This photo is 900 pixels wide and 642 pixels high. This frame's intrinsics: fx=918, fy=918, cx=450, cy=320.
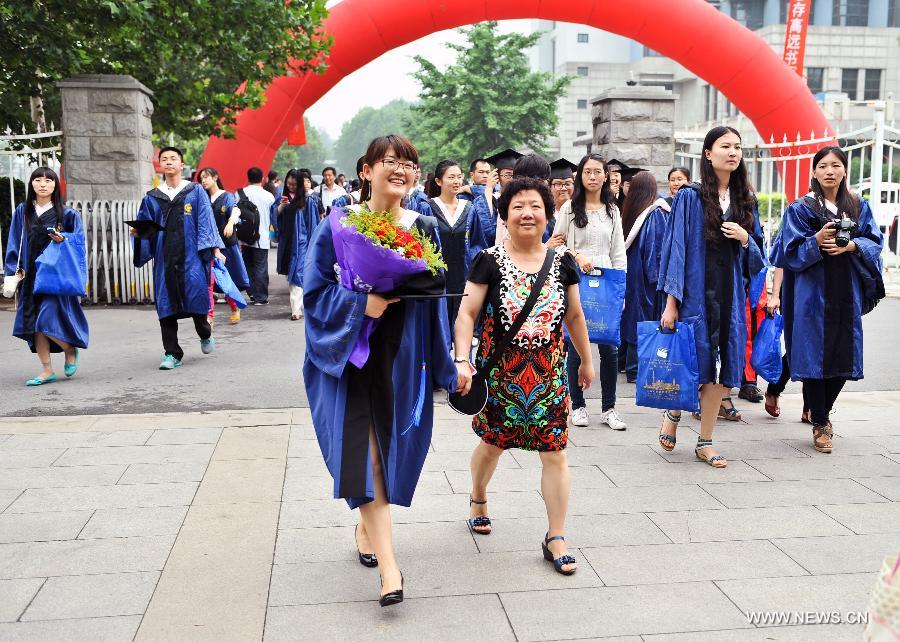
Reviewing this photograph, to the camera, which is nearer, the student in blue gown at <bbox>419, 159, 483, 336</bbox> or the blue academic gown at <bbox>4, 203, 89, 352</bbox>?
the student in blue gown at <bbox>419, 159, 483, 336</bbox>

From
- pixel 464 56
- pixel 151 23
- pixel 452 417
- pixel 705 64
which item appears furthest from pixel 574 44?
pixel 452 417

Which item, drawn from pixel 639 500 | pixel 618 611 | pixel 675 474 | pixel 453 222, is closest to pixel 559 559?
pixel 618 611

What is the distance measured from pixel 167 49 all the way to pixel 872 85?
4388 cm

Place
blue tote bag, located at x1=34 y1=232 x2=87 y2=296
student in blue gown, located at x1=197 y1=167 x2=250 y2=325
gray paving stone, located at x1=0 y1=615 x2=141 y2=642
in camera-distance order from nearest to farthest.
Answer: gray paving stone, located at x1=0 y1=615 x2=141 y2=642, blue tote bag, located at x1=34 y1=232 x2=87 y2=296, student in blue gown, located at x1=197 y1=167 x2=250 y2=325

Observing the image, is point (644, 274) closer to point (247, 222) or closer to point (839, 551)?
point (839, 551)

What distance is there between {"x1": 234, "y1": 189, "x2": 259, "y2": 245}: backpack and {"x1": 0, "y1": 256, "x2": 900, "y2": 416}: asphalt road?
1925 millimetres

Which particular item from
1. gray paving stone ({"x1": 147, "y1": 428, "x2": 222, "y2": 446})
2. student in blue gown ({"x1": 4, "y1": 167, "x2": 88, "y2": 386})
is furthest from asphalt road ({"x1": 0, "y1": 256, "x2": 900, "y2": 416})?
gray paving stone ({"x1": 147, "y1": 428, "x2": 222, "y2": 446})

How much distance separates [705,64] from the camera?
1535 centimetres

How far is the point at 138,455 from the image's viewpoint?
5328 millimetres

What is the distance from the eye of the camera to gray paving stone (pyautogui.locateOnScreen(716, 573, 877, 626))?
3.39 meters

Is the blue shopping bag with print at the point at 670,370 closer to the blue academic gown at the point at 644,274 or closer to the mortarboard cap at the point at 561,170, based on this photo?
the blue academic gown at the point at 644,274

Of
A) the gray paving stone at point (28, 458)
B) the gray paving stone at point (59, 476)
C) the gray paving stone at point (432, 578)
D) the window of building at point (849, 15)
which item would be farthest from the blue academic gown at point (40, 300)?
the window of building at point (849, 15)

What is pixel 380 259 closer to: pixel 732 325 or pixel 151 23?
pixel 732 325

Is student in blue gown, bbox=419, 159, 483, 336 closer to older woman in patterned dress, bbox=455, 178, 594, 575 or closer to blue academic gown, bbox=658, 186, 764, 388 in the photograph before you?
blue academic gown, bbox=658, 186, 764, 388
